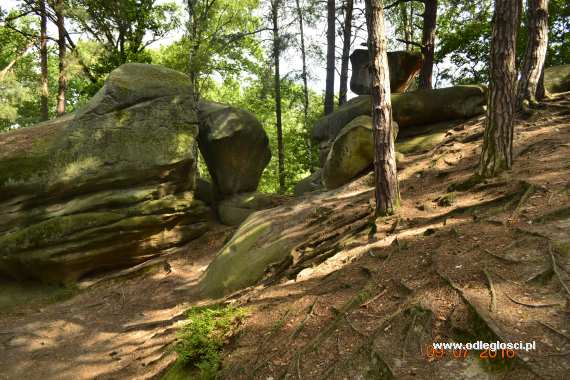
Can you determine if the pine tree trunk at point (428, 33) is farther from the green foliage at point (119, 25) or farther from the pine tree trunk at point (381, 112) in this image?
the green foliage at point (119, 25)

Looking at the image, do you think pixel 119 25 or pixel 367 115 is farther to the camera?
pixel 119 25

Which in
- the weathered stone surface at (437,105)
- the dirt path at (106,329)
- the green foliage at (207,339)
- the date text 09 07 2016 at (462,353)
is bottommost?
the dirt path at (106,329)

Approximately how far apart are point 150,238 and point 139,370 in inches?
249

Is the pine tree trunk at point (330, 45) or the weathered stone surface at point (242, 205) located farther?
the pine tree trunk at point (330, 45)

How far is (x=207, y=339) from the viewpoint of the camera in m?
5.25

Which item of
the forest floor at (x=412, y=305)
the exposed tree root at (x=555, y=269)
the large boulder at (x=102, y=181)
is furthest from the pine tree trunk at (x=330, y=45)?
the exposed tree root at (x=555, y=269)

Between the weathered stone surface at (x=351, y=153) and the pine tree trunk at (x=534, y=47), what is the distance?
11.8 feet

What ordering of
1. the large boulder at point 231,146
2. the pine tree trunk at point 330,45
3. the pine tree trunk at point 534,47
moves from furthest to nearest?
→ the pine tree trunk at point 330,45 → the large boulder at point 231,146 → the pine tree trunk at point 534,47

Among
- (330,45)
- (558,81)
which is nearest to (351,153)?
(558,81)

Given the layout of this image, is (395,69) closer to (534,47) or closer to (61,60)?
(534,47)

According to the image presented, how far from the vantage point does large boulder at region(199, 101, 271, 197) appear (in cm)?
1445

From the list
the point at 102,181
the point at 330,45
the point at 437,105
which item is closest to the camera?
the point at 102,181

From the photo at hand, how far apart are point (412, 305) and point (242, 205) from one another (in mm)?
10880

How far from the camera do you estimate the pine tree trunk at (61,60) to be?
634 inches
